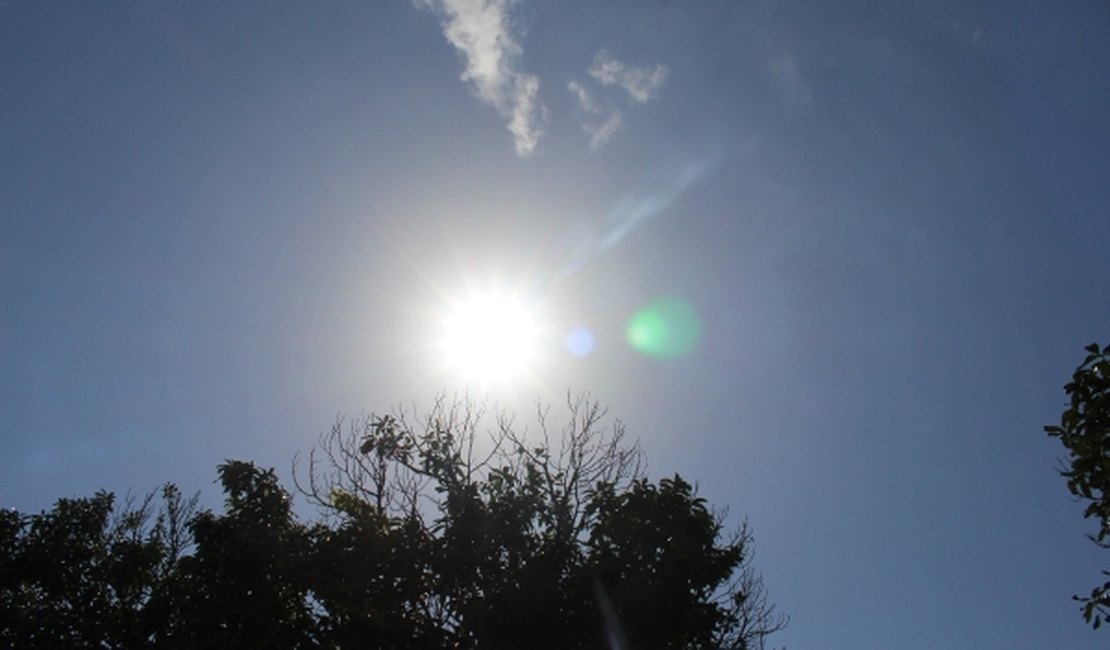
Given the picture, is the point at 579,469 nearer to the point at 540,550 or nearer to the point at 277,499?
the point at 540,550

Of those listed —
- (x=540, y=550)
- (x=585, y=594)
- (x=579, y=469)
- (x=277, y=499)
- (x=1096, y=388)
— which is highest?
(x=579, y=469)

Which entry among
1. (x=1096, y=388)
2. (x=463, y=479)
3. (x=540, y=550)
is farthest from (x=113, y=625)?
(x=1096, y=388)

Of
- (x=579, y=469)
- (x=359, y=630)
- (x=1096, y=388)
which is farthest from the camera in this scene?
(x=579, y=469)

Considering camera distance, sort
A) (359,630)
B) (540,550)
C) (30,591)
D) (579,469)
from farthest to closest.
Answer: (579,469)
(30,591)
(540,550)
(359,630)

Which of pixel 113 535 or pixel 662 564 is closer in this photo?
pixel 662 564

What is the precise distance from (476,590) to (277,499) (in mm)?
3684

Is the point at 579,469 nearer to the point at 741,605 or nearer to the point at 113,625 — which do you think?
the point at 741,605

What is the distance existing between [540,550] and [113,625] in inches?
318

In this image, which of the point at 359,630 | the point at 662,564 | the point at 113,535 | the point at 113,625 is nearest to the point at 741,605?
the point at 662,564

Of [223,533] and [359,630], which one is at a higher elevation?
[223,533]

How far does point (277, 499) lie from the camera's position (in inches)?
498

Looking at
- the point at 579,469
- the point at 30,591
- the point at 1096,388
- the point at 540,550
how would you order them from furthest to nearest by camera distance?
the point at 579,469
the point at 30,591
the point at 540,550
the point at 1096,388

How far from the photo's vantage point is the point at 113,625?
1365 centimetres

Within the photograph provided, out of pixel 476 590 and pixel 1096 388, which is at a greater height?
pixel 476 590
